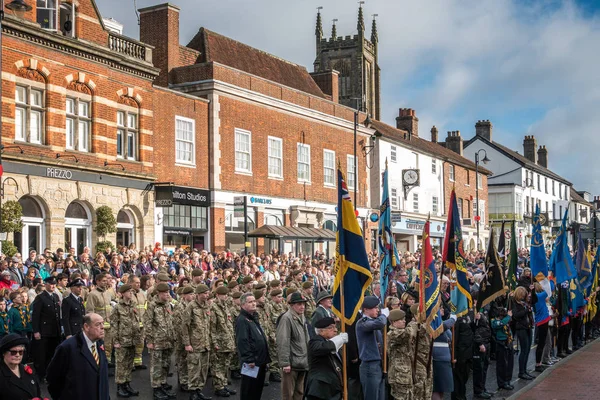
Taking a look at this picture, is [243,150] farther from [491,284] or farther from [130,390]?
[130,390]

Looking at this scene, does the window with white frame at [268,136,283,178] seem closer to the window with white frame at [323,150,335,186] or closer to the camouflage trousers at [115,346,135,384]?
the window with white frame at [323,150,335,186]

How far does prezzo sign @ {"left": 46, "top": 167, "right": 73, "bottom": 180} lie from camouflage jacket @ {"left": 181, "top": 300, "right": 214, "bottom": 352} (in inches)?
467

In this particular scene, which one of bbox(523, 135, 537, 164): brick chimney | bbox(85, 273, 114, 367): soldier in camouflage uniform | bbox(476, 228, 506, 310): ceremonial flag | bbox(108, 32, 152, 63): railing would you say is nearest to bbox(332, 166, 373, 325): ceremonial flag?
bbox(476, 228, 506, 310): ceremonial flag

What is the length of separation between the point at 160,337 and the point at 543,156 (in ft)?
258

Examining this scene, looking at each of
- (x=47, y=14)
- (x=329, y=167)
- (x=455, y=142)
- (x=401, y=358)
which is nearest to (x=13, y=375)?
(x=401, y=358)

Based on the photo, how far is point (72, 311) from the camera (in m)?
14.1

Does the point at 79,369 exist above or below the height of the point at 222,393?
above

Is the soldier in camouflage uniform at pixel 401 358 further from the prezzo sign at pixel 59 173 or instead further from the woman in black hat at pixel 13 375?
the prezzo sign at pixel 59 173

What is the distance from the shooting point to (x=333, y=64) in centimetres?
8538

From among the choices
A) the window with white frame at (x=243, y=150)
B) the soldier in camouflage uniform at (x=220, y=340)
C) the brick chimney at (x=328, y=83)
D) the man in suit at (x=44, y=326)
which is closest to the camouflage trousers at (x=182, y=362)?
the soldier in camouflage uniform at (x=220, y=340)

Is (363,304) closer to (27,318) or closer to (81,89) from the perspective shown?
(27,318)

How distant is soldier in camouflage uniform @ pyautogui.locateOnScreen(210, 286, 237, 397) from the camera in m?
13.2

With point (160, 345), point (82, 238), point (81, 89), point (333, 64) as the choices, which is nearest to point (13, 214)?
point (82, 238)

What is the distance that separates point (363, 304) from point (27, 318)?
7.64 m
